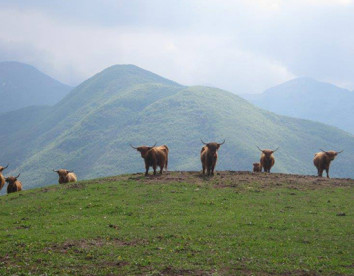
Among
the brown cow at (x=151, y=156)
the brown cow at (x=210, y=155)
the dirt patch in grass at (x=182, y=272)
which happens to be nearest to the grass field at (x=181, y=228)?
the dirt patch in grass at (x=182, y=272)

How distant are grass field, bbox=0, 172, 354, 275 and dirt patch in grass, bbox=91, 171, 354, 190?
0.09 meters

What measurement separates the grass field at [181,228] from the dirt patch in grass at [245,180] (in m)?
0.09

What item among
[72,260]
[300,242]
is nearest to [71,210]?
[72,260]

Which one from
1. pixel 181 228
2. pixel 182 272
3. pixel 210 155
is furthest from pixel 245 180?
pixel 182 272

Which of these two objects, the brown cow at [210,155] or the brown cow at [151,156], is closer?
the brown cow at [210,155]

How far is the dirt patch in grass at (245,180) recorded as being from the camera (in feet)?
87.4

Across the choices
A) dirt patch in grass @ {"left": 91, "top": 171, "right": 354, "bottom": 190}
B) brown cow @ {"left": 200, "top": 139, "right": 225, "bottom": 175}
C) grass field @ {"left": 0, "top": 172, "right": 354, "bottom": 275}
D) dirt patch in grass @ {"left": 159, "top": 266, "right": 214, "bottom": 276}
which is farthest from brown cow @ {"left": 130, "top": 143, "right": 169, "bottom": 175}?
dirt patch in grass @ {"left": 159, "top": 266, "right": 214, "bottom": 276}

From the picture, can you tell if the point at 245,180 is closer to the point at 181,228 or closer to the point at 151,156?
the point at 151,156

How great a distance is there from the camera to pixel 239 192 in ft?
80.0

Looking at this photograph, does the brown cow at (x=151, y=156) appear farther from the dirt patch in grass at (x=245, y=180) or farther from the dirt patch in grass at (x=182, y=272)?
the dirt patch in grass at (x=182, y=272)

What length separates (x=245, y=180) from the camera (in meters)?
27.6

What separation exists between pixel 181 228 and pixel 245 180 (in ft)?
39.0

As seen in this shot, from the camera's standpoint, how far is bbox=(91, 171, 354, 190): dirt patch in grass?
2662cm

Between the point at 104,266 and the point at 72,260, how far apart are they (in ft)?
3.74
